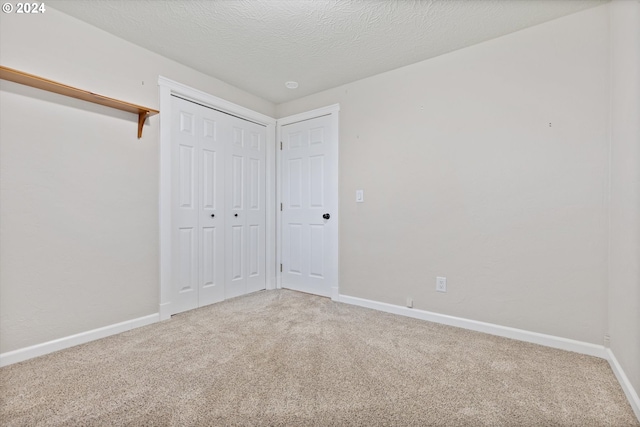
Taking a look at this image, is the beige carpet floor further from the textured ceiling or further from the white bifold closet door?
the textured ceiling

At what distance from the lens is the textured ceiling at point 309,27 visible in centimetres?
197

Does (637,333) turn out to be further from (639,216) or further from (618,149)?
(618,149)

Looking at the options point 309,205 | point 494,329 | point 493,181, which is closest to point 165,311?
point 309,205

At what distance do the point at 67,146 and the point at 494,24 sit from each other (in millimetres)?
3248

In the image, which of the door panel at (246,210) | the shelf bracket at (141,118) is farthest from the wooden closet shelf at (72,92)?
the door panel at (246,210)

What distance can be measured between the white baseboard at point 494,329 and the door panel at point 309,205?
0.63 m

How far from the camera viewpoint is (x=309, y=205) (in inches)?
138

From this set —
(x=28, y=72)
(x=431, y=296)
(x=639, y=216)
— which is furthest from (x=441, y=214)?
(x=28, y=72)

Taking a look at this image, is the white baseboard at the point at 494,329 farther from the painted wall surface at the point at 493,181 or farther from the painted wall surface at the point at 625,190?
the painted wall surface at the point at 625,190

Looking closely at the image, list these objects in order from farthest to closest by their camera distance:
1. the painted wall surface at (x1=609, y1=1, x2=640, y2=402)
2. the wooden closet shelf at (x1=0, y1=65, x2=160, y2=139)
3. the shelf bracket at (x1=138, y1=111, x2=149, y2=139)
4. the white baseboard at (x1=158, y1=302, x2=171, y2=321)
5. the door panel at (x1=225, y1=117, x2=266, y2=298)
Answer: the door panel at (x1=225, y1=117, x2=266, y2=298)
the white baseboard at (x1=158, y1=302, x2=171, y2=321)
the shelf bracket at (x1=138, y1=111, x2=149, y2=139)
the wooden closet shelf at (x1=0, y1=65, x2=160, y2=139)
the painted wall surface at (x1=609, y1=1, x2=640, y2=402)

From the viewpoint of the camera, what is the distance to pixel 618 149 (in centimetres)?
178

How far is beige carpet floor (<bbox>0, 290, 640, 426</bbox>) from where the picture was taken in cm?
135

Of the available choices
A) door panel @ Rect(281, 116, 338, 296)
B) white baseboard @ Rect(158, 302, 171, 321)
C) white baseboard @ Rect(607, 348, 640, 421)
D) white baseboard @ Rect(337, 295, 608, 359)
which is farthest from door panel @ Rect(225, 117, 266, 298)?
white baseboard @ Rect(607, 348, 640, 421)

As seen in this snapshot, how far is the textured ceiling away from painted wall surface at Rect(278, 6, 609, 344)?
23 centimetres
